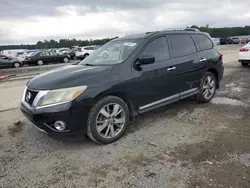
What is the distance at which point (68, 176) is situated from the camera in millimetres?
2701

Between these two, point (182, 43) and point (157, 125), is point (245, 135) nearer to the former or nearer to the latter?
point (157, 125)

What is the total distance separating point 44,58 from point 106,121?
20.8 metres

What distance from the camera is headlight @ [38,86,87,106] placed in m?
3.03

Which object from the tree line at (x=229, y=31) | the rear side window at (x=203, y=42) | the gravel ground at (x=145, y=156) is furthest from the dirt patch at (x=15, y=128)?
the tree line at (x=229, y=31)

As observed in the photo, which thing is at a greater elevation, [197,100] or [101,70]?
[101,70]

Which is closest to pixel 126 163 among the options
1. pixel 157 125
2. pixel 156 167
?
pixel 156 167

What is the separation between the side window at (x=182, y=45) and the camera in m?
4.38

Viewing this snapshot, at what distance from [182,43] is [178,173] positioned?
285cm

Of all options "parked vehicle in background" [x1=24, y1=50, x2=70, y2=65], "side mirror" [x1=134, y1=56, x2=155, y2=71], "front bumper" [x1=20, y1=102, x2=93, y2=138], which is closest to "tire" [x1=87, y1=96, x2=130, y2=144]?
"front bumper" [x1=20, y1=102, x2=93, y2=138]

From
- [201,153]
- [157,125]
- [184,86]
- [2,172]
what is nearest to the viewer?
[2,172]

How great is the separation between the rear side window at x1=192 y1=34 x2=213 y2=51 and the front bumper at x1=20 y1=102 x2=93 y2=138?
3196 mm

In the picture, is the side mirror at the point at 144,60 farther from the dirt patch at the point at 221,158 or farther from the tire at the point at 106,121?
the dirt patch at the point at 221,158

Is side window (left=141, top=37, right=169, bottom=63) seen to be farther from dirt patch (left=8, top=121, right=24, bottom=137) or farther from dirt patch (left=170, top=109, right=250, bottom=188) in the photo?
dirt patch (left=8, top=121, right=24, bottom=137)

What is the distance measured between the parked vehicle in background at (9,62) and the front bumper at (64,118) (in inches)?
749
